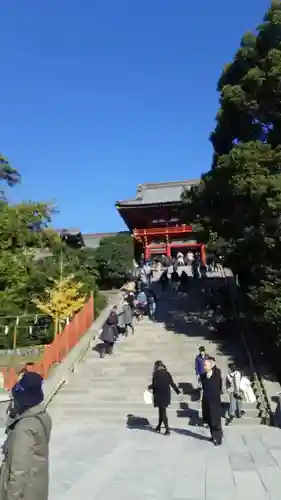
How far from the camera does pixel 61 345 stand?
594 inches

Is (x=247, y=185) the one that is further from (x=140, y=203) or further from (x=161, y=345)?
(x=140, y=203)

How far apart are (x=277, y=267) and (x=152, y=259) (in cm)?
2653

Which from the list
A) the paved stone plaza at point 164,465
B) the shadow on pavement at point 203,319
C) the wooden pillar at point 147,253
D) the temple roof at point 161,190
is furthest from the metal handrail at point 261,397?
the temple roof at point 161,190

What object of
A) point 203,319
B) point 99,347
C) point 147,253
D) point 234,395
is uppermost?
point 147,253

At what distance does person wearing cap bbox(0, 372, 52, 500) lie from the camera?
9.76ft

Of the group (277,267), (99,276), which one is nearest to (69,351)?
(277,267)

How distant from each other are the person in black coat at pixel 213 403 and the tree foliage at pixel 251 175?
392cm

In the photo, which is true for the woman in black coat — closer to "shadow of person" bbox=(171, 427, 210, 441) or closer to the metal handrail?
"shadow of person" bbox=(171, 427, 210, 441)

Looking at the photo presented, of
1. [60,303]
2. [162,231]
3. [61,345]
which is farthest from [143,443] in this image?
[162,231]

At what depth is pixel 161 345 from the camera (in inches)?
653

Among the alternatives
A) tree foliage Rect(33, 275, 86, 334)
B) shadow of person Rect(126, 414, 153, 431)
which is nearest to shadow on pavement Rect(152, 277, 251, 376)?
tree foliage Rect(33, 275, 86, 334)

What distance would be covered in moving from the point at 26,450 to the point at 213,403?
597 centimetres

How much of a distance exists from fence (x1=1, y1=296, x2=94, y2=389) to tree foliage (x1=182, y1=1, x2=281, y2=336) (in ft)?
18.9

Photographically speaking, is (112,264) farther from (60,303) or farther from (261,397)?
(261,397)
